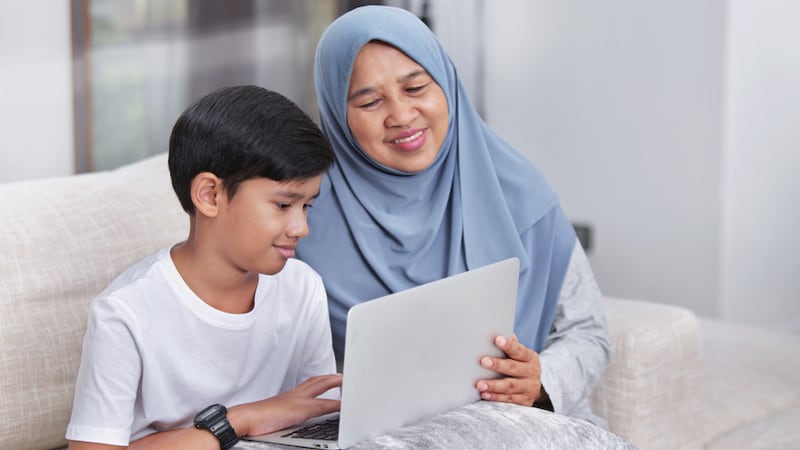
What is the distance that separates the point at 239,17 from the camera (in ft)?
10.3

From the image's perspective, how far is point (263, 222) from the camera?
4.10 feet

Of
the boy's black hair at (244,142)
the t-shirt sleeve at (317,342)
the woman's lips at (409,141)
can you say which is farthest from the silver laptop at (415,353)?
the woman's lips at (409,141)

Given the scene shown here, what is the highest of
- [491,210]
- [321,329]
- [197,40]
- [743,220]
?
[197,40]

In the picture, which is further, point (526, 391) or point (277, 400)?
point (526, 391)

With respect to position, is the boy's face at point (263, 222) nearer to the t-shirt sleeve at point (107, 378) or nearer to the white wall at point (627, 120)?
the t-shirt sleeve at point (107, 378)

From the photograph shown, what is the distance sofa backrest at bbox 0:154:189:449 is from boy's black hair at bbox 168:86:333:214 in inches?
15.3

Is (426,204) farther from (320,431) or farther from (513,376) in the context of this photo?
(320,431)

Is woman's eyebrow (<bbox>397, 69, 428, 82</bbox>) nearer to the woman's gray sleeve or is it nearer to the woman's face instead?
the woman's face

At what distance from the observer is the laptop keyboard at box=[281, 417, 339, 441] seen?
1.22 metres

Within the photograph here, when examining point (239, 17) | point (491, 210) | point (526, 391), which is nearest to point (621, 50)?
point (239, 17)

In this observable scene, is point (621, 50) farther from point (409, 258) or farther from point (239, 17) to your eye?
point (409, 258)

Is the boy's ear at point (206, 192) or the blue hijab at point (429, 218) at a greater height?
the boy's ear at point (206, 192)

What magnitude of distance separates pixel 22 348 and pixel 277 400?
0.46m

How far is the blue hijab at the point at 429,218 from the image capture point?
64.1 inches
